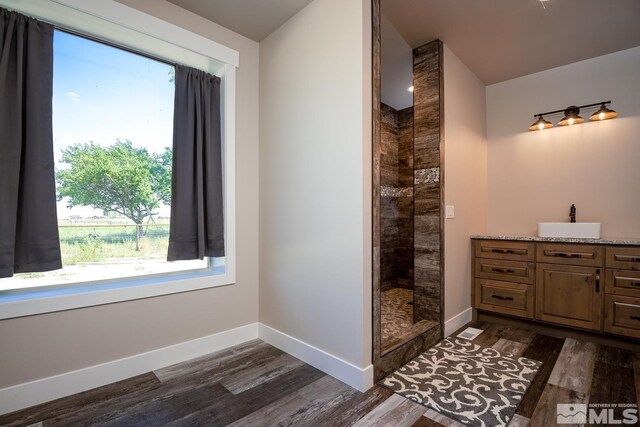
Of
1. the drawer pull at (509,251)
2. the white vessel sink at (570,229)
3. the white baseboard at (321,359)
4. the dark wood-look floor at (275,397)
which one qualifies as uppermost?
the white vessel sink at (570,229)

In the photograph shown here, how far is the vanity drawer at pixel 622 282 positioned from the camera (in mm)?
2482

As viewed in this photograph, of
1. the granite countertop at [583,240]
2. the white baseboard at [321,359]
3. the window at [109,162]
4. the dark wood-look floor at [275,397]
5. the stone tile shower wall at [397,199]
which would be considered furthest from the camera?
the stone tile shower wall at [397,199]

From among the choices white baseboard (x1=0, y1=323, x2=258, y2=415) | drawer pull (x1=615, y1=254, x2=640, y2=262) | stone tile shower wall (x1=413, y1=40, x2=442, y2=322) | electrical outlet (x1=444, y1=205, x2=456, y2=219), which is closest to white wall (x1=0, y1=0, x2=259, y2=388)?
white baseboard (x1=0, y1=323, x2=258, y2=415)

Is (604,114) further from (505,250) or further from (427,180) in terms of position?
(427,180)

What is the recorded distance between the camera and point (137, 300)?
214 centimetres

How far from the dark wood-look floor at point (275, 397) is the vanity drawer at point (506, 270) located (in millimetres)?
771

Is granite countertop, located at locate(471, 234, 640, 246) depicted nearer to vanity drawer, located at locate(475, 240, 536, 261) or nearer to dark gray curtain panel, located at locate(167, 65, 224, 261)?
vanity drawer, located at locate(475, 240, 536, 261)

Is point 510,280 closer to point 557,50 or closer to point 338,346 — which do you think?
point 338,346

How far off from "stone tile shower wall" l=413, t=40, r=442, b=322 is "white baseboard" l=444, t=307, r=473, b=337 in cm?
17

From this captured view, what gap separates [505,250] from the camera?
3107mm

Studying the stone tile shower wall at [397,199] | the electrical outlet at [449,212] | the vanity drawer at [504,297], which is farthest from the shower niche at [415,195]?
the vanity drawer at [504,297]

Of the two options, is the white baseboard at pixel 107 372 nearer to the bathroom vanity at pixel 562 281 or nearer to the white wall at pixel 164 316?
the white wall at pixel 164 316

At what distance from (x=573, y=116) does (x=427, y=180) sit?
1.71 m

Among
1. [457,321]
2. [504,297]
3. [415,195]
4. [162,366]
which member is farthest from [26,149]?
[504,297]
